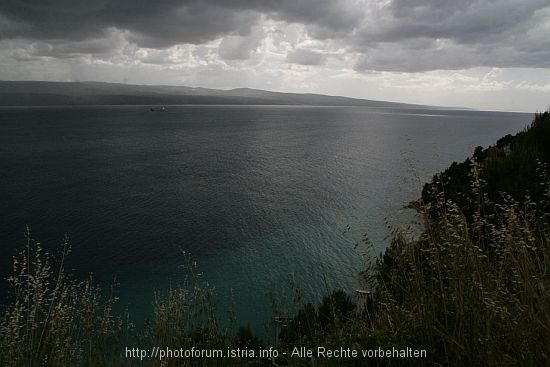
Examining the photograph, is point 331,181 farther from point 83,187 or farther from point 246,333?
point 246,333

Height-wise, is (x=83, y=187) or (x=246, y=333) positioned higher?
(x=246, y=333)

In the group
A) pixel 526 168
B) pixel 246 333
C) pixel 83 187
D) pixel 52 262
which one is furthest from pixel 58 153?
pixel 526 168

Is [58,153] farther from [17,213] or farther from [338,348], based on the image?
[338,348]

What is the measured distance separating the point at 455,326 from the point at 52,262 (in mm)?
25107

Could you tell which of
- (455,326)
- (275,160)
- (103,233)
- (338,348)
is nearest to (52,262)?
(103,233)

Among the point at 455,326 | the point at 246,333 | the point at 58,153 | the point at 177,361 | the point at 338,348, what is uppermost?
the point at 455,326

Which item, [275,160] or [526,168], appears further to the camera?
[275,160]

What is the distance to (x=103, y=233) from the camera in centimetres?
2780

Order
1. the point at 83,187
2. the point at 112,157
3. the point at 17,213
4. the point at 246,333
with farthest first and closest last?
the point at 112,157 < the point at 83,187 < the point at 17,213 < the point at 246,333

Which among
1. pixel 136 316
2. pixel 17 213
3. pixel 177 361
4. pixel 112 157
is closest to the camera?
pixel 177 361

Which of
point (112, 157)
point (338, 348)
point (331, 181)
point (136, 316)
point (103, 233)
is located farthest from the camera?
point (112, 157)

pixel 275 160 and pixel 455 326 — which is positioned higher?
→ pixel 455 326

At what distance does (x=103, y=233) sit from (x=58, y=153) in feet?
162

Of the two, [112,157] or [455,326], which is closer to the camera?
[455,326]
